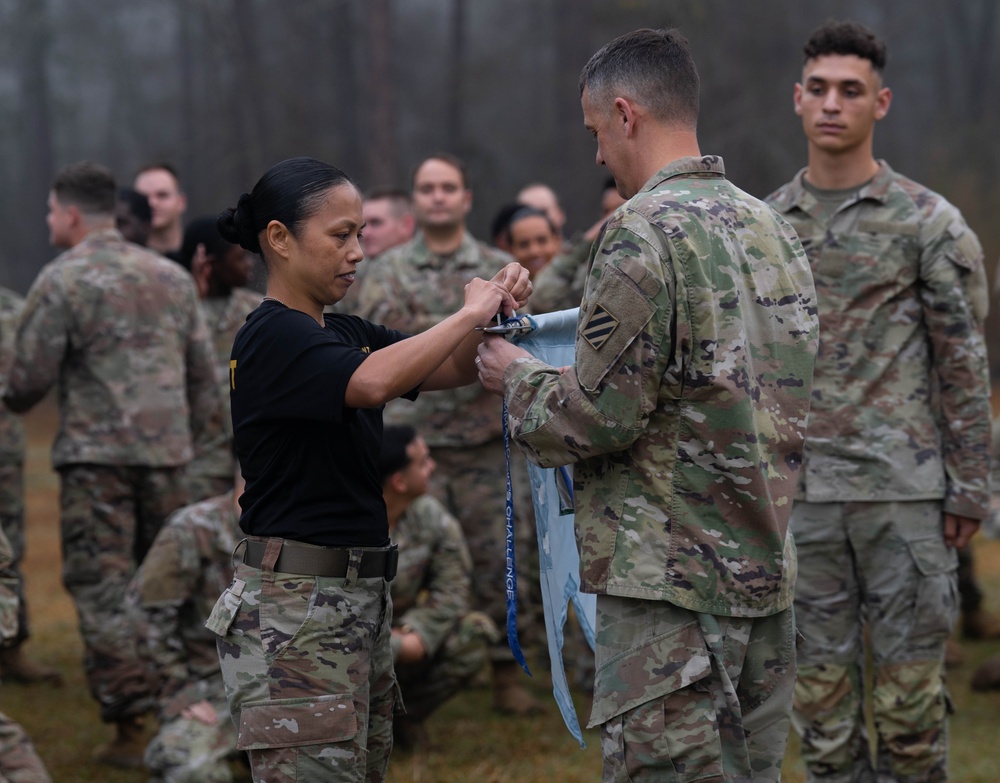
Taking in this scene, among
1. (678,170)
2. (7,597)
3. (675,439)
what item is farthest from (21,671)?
(678,170)

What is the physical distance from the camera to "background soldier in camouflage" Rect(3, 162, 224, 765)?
18.7 feet

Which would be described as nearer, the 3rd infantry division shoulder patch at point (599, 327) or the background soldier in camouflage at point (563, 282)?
the 3rd infantry division shoulder patch at point (599, 327)

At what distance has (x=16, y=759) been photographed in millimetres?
3682

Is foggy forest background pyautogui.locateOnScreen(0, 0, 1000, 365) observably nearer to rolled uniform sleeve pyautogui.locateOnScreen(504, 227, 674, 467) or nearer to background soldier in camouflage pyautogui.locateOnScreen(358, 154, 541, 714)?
background soldier in camouflage pyautogui.locateOnScreen(358, 154, 541, 714)

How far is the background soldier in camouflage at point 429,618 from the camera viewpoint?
5.23 meters

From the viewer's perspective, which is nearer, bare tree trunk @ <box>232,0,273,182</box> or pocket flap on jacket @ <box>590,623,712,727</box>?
pocket flap on jacket @ <box>590,623,712,727</box>

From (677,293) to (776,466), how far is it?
0.48 meters

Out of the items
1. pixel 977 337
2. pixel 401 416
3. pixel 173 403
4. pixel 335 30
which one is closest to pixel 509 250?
pixel 401 416

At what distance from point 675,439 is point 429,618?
2715 millimetres

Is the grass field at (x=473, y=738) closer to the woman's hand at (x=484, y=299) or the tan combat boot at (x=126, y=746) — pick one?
the tan combat boot at (x=126, y=746)

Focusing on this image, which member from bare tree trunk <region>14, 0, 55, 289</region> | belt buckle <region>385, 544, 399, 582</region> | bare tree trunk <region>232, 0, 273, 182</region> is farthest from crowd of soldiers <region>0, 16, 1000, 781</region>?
bare tree trunk <region>14, 0, 55, 289</region>

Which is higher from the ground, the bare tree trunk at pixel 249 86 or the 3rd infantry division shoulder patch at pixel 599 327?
the bare tree trunk at pixel 249 86

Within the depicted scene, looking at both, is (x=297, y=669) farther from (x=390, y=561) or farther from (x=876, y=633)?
(x=876, y=633)

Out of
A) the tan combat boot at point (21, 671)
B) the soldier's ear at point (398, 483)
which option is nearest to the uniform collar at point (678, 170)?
the soldier's ear at point (398, 483)
